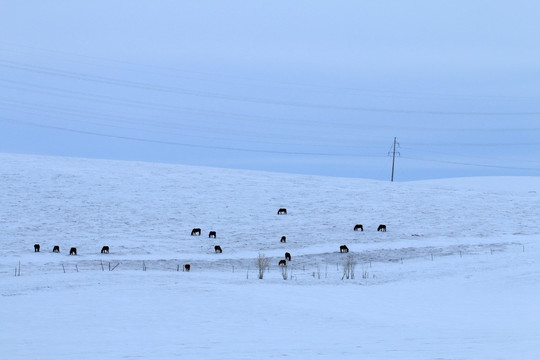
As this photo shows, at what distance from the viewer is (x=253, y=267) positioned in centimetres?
2348

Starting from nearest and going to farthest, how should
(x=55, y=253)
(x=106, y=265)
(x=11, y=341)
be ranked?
(x=11, y=341)
(x=106, y=265)
(x=55, y=253)

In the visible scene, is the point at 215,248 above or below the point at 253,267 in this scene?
above

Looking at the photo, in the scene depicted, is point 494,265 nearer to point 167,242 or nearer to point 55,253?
point 167,242

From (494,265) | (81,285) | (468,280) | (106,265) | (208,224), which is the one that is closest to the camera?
(81,285)

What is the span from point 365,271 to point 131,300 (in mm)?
8653

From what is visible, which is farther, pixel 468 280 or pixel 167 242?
pixel 167 242

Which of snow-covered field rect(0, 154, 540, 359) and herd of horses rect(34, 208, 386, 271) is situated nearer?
snow-covered field rect(0, 154, 540, 359)

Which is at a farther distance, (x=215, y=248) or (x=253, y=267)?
(x=215, y=248)

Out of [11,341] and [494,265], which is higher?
[494,265]

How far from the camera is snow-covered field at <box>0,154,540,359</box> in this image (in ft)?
38.5

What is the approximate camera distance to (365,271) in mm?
21891

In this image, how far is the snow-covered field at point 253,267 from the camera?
11750 mm

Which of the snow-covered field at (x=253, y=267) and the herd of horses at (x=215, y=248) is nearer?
the snow-covered field at (x=253, y=267)

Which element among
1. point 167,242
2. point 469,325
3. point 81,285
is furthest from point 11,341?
point 167,242
